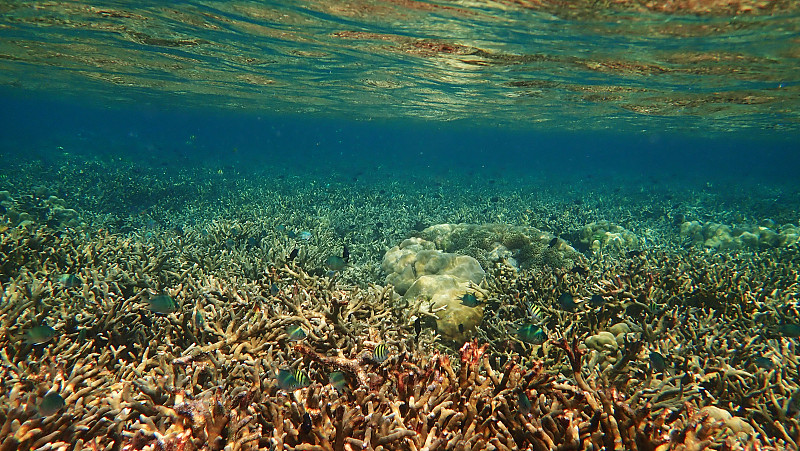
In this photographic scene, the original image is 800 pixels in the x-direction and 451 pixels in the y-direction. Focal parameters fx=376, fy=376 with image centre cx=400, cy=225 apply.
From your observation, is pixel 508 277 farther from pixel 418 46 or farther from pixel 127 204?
pixel 127 204

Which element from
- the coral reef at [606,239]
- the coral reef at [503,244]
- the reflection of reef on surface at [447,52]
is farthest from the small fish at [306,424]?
the reflection of reef on surface at [447,52]

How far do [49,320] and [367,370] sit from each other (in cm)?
441

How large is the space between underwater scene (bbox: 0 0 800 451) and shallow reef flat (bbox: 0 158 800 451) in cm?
4

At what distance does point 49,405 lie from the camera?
3139 millimetres

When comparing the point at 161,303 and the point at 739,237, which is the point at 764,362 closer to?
the point at 161,303

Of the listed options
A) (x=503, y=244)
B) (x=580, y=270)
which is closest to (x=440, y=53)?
(x=503, y=244)

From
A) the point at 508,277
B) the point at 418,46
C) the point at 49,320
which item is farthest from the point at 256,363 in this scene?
the point at 418,46

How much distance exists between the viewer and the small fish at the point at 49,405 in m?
3.12

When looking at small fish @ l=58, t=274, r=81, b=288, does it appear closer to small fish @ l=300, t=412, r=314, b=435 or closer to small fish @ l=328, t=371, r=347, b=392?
small fish @ l=328, t=371, r=347, b=392

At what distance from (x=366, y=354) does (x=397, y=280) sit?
5533 mm

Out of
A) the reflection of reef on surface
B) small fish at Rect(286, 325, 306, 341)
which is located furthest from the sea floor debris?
the reflection of reef on surface

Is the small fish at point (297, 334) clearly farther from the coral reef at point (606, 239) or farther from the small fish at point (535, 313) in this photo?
the coral reef at point (606, 239)

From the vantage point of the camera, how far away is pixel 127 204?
17391mm

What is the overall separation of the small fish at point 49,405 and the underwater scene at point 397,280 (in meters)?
0.02
